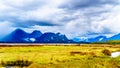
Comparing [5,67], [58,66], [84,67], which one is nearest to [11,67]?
[5,67]

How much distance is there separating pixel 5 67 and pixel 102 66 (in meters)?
18.8

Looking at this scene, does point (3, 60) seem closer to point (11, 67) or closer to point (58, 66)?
point (11, 67)

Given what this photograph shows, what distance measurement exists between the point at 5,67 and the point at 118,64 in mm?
21512

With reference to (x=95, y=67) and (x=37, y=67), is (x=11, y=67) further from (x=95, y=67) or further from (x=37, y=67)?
(x=95, y=67)

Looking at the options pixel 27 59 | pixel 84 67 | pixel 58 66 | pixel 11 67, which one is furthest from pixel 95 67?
pixel 27 59

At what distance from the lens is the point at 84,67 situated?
1827 inches

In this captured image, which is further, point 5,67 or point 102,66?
point 5,67

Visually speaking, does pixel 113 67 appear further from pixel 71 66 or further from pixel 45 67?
pixel 45 67

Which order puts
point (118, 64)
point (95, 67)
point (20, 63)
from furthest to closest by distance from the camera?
point (20, 63) → point (118, 64) → point (95, 67)

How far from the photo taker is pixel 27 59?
2441 inches

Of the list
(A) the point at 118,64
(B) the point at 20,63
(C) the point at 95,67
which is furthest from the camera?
(B) the point at 20,63

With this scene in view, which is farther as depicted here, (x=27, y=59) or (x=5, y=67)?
(x=27, y=59)

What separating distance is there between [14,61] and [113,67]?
22.7 metres

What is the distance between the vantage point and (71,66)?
47594mm
